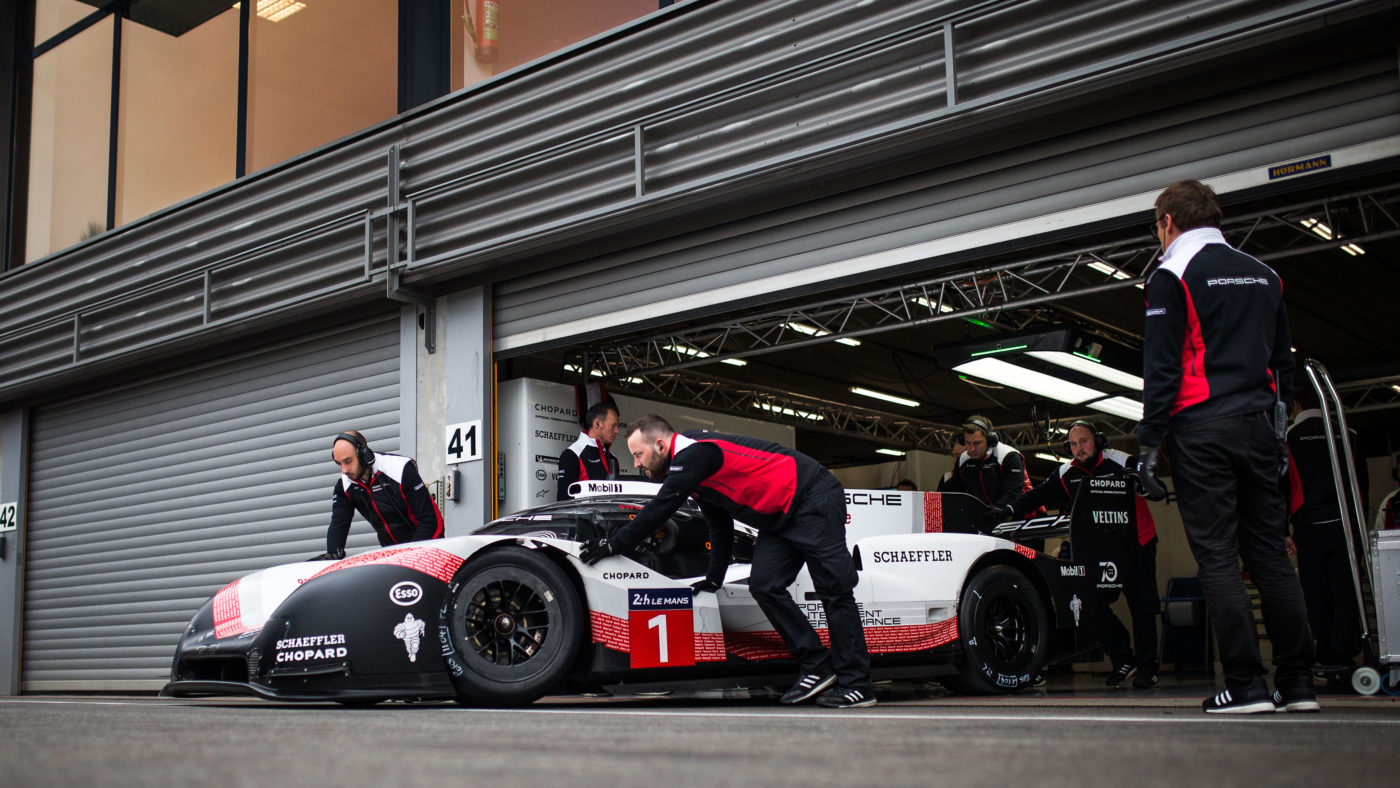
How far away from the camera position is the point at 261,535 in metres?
11.6

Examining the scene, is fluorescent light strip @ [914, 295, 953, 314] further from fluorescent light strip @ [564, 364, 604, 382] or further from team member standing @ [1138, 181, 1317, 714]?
team member standing @ [1138, 181, 1317, 714]

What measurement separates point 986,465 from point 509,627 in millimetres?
5512

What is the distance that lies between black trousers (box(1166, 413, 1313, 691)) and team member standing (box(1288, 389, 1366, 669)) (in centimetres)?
249

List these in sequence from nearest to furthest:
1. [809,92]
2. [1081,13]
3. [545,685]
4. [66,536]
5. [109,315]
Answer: [545,685] → [1081,13] → [809,92] → [109,315] → [66,536]

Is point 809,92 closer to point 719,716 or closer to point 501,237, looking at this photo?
point 501,237

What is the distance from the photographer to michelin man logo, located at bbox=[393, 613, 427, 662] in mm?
5078

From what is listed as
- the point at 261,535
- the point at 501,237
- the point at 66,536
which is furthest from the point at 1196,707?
the point at 66,536

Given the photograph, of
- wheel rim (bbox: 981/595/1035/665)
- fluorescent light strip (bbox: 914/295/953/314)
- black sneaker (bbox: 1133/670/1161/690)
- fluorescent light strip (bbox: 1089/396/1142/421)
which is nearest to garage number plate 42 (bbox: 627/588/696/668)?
wheel rim (bbox: 981/595/1035/665)

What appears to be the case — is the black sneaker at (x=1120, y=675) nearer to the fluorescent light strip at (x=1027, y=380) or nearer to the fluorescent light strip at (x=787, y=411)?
the fluorescent light strip at (x=1027, y=380)

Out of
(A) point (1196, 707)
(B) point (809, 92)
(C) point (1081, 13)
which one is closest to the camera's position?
(A) point (1196, 707)

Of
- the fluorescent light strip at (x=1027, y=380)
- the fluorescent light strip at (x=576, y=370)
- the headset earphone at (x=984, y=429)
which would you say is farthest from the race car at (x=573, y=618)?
the fluorescent light strip at (x=1027, y=380)

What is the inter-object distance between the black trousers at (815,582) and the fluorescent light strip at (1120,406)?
9187 mm

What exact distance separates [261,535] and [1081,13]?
8.69 meters

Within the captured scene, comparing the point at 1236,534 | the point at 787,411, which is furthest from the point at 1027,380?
the point at 1236,534
